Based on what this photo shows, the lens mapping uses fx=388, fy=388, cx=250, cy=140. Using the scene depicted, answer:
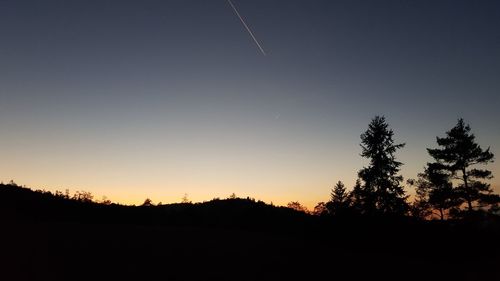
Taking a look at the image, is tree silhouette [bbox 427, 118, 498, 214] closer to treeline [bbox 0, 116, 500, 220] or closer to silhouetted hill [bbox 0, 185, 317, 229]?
treeline [bbox 0, 116, 500, 220]

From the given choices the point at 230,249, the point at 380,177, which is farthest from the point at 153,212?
the point at 380,177

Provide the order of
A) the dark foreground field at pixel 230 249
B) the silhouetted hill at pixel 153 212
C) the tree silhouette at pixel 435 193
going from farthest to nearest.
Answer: the tree silhouette at pixel 435 193, the silhouetted hill at pixel 153 212, the dark foreground field at pixel 230 249

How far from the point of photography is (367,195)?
1804 inches

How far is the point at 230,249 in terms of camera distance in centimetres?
1572

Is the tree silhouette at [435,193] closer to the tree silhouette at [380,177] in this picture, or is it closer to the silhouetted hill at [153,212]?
the tree silhouette at [380,177]

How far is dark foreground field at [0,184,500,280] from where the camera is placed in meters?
11.9

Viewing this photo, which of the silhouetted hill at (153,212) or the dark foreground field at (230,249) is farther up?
the silhouetted hill at (153,212)

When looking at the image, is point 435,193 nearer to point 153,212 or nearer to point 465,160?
point 465,160

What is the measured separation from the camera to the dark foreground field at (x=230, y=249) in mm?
11914

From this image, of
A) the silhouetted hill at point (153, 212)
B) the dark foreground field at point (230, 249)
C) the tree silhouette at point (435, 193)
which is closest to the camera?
the dark foreground field at point (230, 249)

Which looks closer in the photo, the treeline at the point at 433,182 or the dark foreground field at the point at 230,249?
the dark foreground field at the point at 230,249

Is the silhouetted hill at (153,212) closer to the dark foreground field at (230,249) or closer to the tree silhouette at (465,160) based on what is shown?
the dark foreground field at (230,249)

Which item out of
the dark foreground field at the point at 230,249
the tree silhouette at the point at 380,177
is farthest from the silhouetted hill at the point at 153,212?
the tree silhouette at the point at 380,177

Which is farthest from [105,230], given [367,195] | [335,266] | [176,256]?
[367,195]
